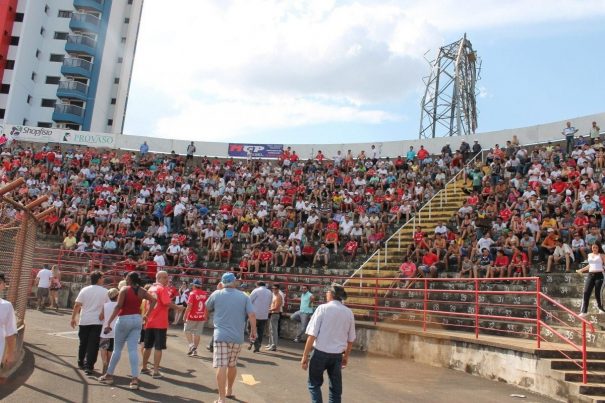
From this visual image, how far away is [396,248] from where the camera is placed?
19.4m

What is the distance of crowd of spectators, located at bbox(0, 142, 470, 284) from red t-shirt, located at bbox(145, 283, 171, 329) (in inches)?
394

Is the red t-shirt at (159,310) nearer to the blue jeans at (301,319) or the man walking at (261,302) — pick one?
the man walking at (261,302)

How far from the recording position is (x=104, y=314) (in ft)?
30.2

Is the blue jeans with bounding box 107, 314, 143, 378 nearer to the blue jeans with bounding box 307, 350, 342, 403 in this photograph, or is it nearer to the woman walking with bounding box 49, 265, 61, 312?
the blue jeans with bounding box 307, 350, 342, 403

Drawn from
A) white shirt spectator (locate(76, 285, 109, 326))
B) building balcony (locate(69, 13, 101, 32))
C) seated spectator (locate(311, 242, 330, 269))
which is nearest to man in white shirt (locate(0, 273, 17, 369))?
white shirt spectator (locate(76, 285, 109, 326))

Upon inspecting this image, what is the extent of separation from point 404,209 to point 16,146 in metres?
24.1

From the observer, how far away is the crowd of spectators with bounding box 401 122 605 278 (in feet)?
48.8

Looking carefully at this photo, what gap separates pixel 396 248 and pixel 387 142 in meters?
10.8

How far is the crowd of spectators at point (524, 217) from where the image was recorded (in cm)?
1487

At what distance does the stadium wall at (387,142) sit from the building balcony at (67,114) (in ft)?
77.1

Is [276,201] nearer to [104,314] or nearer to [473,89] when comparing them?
[104,314]

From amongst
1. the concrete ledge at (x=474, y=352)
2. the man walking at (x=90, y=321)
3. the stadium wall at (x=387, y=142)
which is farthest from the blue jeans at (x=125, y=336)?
the stadium wall at (x=387, y=142)

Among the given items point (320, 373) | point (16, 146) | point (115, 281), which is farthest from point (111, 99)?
point (320, 373)

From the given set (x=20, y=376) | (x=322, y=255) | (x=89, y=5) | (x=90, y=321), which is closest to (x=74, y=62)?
(x=89, y=5)
